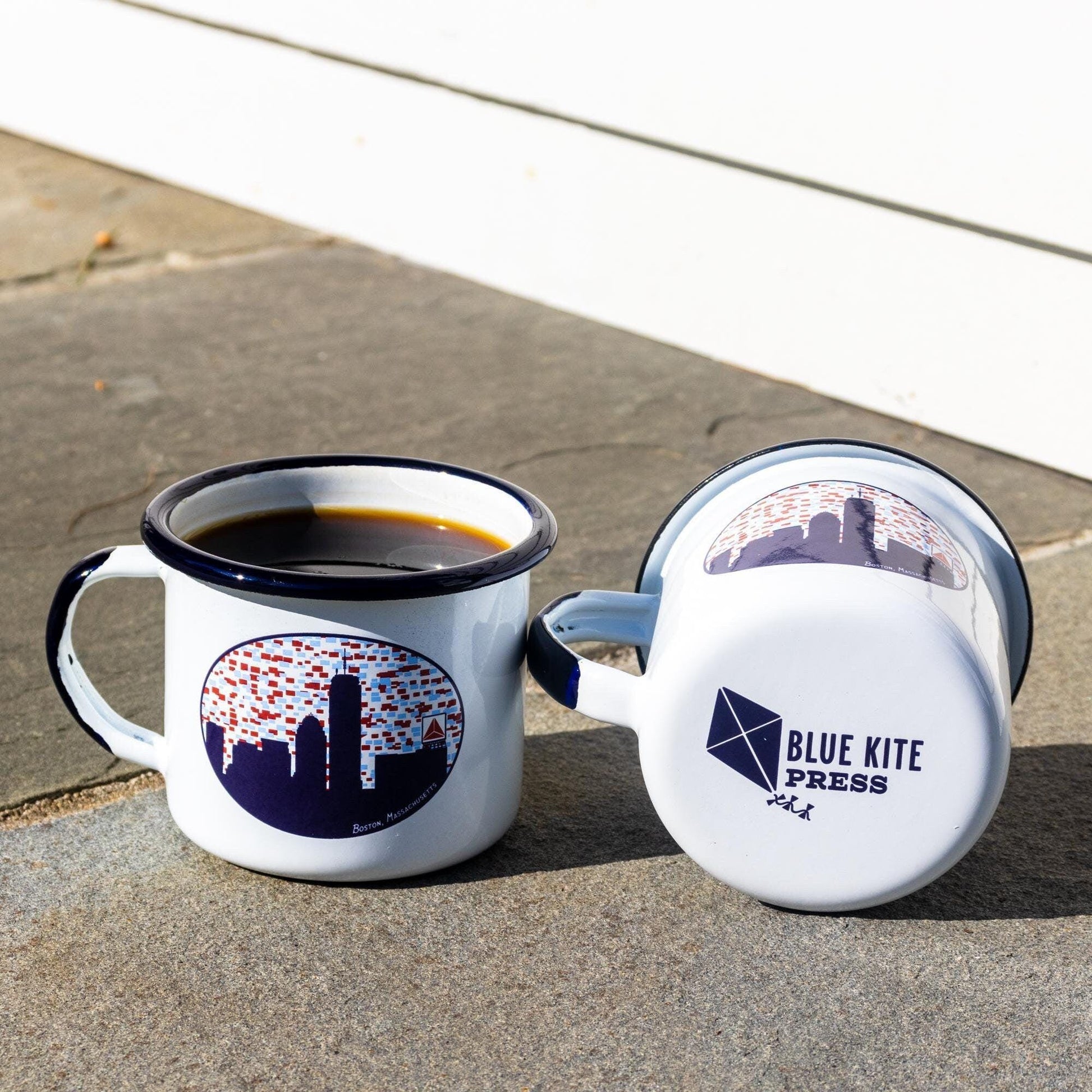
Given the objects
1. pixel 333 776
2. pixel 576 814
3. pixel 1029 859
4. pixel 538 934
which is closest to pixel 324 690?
pixel 333 776

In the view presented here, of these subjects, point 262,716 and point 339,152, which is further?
point 339,152

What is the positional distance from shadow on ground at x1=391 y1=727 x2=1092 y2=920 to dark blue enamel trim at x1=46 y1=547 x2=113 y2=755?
A: 565mm

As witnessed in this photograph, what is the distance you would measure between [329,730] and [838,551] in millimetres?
698

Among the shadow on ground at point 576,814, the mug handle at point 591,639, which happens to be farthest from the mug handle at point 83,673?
the mug handle at point 591,639

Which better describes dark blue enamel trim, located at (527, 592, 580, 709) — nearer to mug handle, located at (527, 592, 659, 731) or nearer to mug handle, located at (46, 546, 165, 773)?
mug handle, located at (527, 592, 659, 731)

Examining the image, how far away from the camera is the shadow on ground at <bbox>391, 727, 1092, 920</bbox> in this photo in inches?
84.0

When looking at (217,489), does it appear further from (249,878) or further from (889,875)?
(889,875)

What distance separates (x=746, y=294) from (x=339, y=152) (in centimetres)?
180

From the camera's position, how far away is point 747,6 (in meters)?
4.23

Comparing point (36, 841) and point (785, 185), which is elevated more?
point (785, 185)

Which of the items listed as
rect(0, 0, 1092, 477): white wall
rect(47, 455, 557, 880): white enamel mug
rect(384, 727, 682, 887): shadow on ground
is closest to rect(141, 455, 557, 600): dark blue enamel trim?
rect(47, 455, 557, 880): white enamel mug

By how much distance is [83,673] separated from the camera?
2191mm

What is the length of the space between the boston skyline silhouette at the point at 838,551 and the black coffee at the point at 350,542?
0.38 meters

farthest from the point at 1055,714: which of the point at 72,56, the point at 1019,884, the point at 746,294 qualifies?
the point at 72,56
